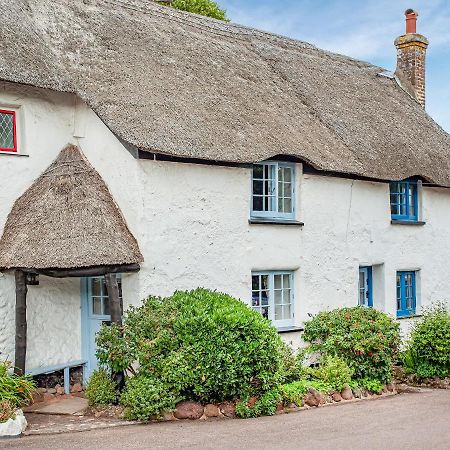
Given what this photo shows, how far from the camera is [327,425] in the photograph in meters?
11.1

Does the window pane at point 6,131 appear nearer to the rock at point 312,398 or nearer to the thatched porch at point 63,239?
the thatched porch at point 63,239

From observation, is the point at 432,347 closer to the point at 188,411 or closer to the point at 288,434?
the point at 288,434

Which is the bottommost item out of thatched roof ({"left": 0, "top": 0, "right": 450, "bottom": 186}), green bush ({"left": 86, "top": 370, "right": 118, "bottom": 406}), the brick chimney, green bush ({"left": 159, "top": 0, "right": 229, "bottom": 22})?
green bush ({"left": 86, "top": 370, "right": 118, "bottom": 406})

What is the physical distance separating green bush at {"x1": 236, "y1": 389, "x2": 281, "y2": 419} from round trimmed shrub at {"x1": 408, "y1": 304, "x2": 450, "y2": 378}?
14.4ft

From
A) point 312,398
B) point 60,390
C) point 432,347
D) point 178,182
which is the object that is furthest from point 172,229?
point 432,347

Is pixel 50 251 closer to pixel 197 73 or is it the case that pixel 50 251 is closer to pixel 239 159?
pixel 239 159

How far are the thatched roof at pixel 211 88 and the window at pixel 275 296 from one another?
248cm

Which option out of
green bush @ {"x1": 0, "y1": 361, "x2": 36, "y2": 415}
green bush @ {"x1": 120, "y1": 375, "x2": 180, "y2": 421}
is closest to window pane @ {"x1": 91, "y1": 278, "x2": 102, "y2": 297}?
green bush @ {"x1": 0, "y1": 361, "x2": 36, "y2": 415}

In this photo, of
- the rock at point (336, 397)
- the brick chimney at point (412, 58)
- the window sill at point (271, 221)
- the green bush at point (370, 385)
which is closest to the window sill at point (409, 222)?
the window sill at point (271, 221)

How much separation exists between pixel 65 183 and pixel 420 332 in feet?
25.4

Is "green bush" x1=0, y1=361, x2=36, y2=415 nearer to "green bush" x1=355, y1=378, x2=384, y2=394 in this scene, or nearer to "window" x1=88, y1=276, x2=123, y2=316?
"window" x1=88, y1=276, x2=123, y2=316

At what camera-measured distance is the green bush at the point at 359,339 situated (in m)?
13.9

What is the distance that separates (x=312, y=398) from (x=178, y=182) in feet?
14.6

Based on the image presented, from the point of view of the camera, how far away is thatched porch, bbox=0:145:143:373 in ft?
38.9
